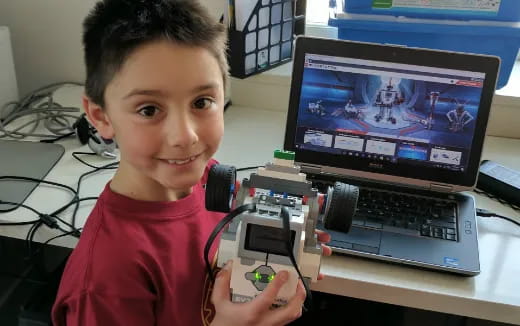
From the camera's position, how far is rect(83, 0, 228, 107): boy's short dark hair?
2.13ft

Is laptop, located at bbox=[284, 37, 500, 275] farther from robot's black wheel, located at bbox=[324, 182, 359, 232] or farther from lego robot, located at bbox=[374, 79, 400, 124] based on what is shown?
robot's black wheel, located at bbox=[324, 182, 359, 232]

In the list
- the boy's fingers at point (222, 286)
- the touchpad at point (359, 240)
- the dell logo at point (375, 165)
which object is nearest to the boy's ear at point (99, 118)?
the boy's fingers at point (222, 286)

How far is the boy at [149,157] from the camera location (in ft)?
2.11

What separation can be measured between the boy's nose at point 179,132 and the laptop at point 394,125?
1.25 feet

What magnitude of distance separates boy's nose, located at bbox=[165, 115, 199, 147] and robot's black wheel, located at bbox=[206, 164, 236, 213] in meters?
0.05

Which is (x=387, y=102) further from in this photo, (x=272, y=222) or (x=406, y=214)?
(x=272, y=222)

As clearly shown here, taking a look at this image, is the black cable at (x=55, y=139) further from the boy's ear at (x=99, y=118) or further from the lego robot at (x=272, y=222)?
the lego robot at (x=272, y=222)

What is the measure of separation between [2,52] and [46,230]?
67 centimetres

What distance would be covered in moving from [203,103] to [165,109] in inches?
2.2

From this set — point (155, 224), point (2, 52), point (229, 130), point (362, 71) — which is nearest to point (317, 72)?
point (362, 71)

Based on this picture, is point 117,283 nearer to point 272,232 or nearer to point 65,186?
point 272,232

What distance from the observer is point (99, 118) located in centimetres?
71

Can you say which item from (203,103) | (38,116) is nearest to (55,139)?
(38,116)

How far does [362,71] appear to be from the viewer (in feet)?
3.28
